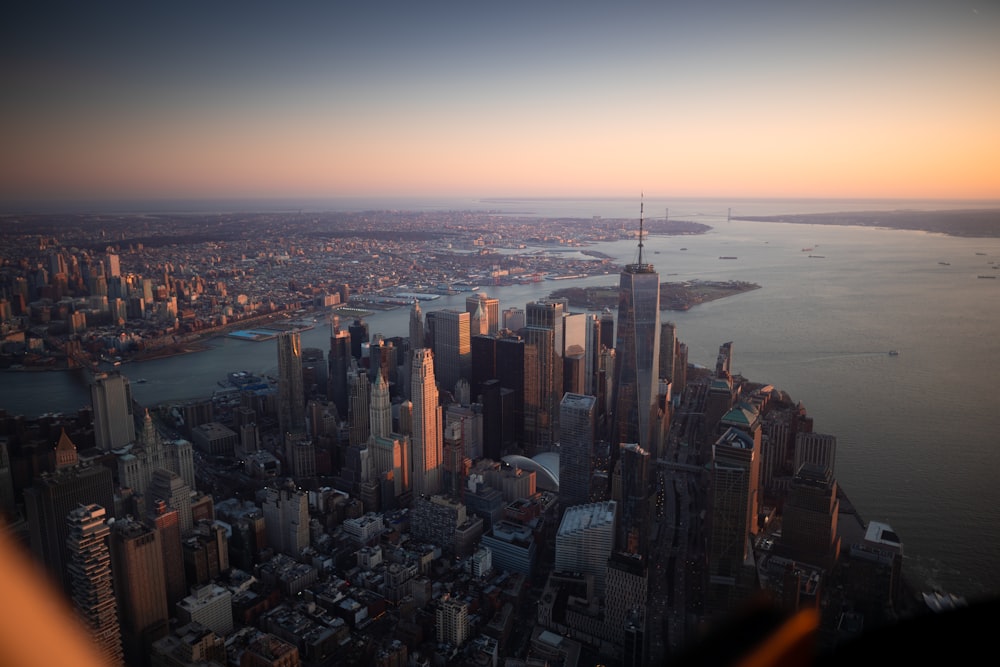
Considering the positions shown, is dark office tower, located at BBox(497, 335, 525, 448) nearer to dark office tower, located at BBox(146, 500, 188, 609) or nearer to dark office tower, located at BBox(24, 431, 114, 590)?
dark office tower, located at BBox(146, 500, 188, 609)

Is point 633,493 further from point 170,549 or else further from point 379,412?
point 170,549

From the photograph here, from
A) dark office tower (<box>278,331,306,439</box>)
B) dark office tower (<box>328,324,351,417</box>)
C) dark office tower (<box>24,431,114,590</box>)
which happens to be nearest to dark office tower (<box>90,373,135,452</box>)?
dark office tower (<box>24,431,114,590</box>)

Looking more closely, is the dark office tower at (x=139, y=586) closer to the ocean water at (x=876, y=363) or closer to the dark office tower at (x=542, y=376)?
the ocean water at (x=876, y=363)

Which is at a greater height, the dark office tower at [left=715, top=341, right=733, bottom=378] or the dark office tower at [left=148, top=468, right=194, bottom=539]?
the dark office tower at [left=715, top=341, right=733, bottom=378]

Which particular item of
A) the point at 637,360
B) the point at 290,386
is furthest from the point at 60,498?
the point at 637,360

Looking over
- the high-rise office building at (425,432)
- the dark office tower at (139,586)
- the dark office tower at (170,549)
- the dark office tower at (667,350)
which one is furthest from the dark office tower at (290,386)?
the dark office tower at (667,350)

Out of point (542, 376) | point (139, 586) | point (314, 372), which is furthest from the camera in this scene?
point (314, 372)
